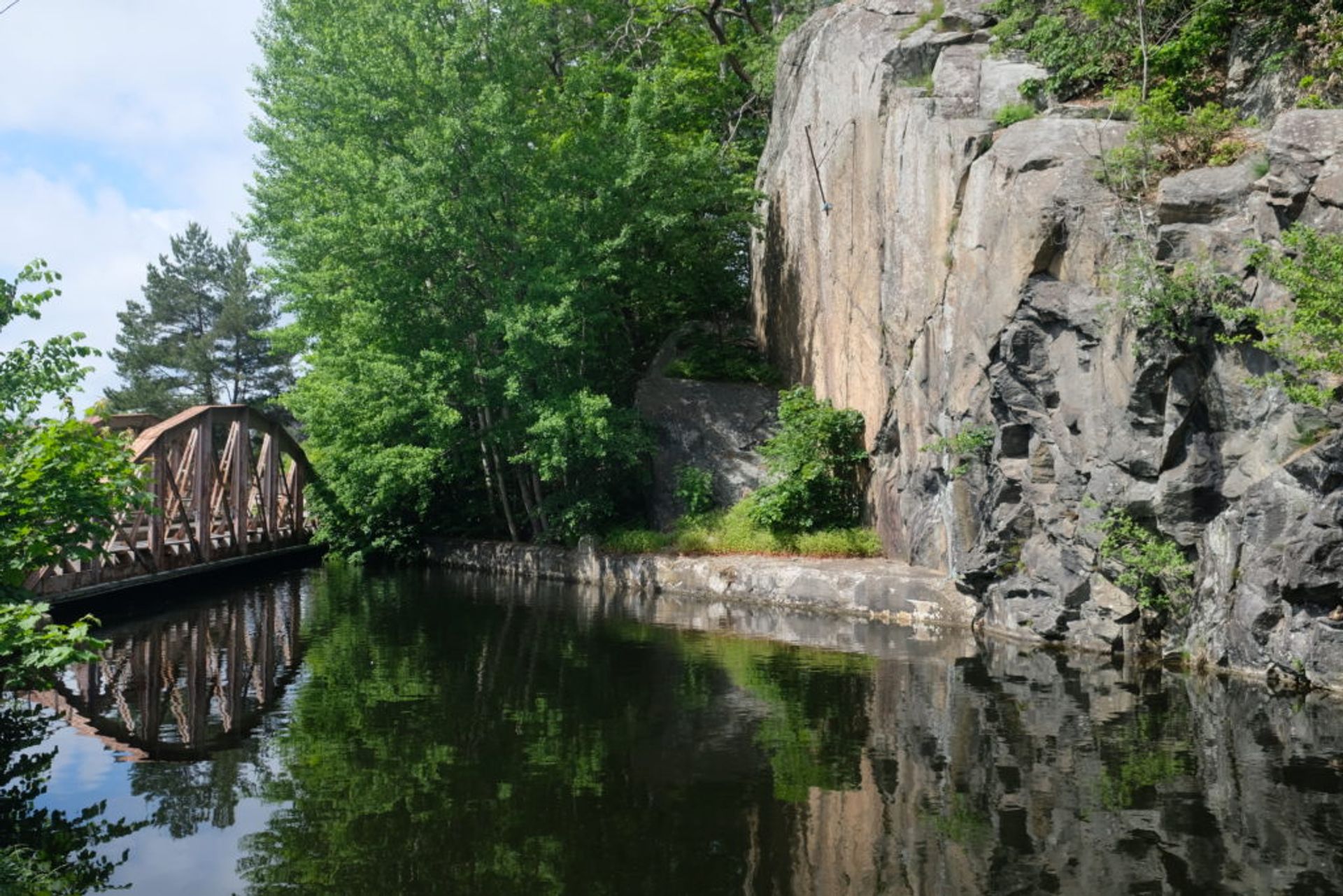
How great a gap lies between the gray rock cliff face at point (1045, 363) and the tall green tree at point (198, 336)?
3577 centimetres

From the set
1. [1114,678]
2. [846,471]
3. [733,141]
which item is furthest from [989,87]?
[733,141]

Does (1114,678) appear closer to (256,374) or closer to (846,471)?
(846,471)

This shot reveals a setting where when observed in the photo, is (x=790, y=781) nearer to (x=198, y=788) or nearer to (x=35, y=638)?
(x=198, y=788)

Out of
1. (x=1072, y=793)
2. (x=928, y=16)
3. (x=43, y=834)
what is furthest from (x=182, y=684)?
(x=928, y=16)

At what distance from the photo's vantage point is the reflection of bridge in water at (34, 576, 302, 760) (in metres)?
10.3

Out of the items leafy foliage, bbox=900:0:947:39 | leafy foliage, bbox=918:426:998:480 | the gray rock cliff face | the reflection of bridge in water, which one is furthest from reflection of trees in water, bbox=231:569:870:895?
leafy foliage, bbox=900:0:947:39

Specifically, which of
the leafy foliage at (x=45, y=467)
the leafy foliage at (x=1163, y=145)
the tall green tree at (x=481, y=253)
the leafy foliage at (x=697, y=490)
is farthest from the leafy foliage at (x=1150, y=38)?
the leafy foliage at (x=45, y=467)

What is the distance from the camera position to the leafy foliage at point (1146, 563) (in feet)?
41.9

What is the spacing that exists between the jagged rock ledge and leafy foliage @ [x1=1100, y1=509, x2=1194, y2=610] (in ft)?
10.2

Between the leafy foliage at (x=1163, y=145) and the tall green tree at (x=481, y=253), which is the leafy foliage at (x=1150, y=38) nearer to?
the leafy foliage at (x=1163, y=145)

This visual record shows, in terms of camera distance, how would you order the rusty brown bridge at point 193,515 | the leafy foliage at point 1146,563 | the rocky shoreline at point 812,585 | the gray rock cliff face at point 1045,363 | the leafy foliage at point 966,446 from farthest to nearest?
the rusty brown bridge at point 193,515 → the leafy foliage at point 966,446 → the rocky shoreline at point 812,585 → the leafy foliage at point 1146,563 → the gray rock cliff face at point 1045,363

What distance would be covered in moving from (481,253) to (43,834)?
17780 millimetres

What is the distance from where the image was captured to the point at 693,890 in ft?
20.8

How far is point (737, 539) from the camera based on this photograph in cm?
2131
